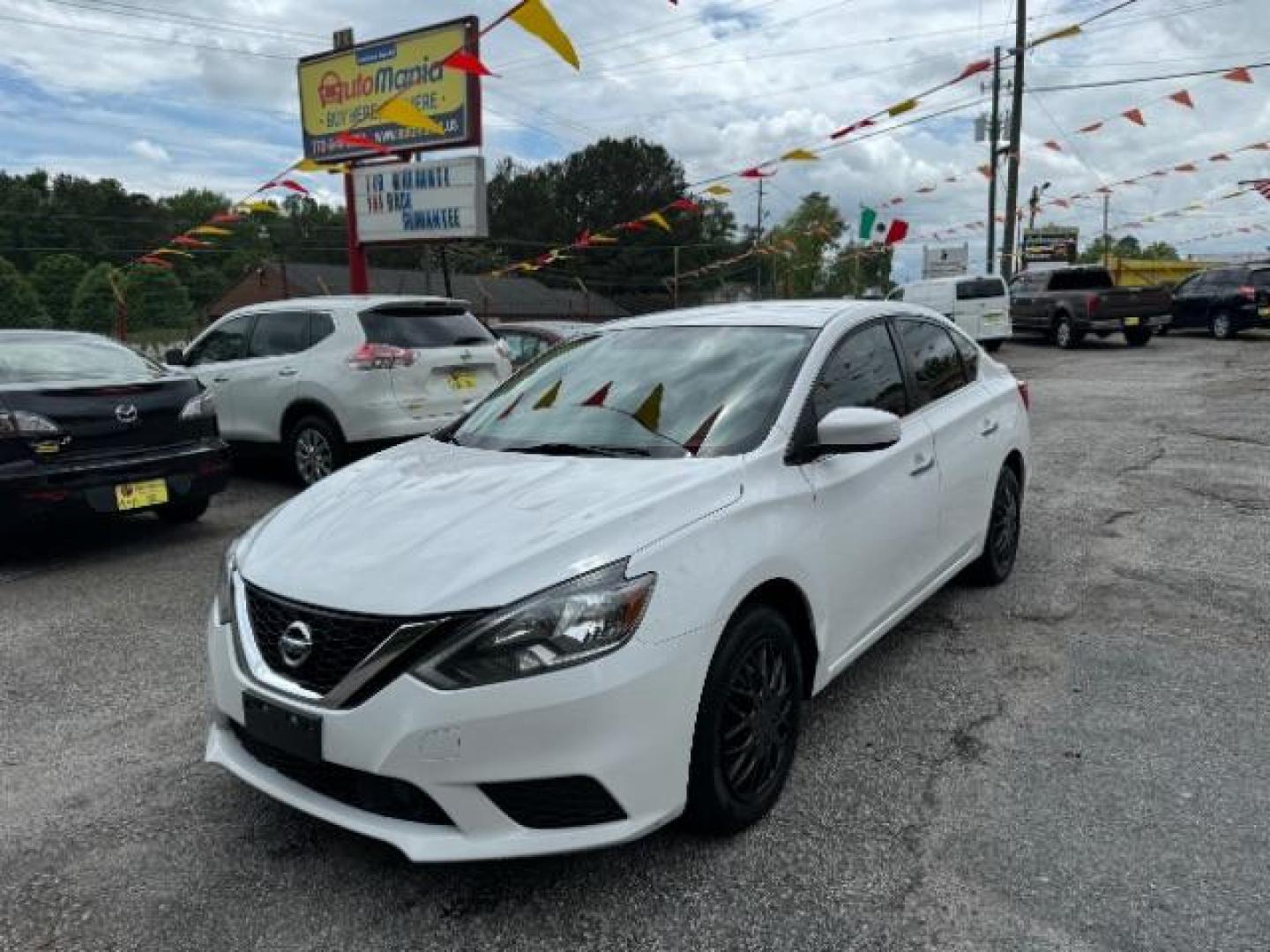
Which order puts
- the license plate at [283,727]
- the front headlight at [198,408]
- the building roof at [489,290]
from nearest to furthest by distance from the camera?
the license plate at [283,727] → the front headlight at [198,408] → the building roof at [489,290]

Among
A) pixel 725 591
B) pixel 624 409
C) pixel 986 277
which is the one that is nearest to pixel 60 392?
pixel 624 409

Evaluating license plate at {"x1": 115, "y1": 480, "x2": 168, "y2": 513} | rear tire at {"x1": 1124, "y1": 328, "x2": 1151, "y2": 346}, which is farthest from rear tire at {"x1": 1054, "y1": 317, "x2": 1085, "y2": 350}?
license plate at {"x1": 115, "y1": 480, "x2": 168, "y2": 513}

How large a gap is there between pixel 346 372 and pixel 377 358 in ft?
0.90

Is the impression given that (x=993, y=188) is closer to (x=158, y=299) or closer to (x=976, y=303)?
(x=976, y=303)

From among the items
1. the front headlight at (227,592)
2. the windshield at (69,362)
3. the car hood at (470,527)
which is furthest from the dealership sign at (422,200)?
the front headlight at (227,592)

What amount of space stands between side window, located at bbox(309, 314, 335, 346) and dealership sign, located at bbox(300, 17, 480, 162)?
6.29 m

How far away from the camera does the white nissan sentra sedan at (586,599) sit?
230 cm

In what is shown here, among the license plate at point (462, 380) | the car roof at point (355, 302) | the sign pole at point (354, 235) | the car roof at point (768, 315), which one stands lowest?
the license plate at point (462, 380)

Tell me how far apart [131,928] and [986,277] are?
71.2 ft

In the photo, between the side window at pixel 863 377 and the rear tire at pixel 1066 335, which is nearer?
the side window at pixel 863 377

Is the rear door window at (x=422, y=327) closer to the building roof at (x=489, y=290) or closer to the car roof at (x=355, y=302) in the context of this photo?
the car roof at (x=355, y=302)

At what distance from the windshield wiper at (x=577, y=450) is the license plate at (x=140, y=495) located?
11.5 ft

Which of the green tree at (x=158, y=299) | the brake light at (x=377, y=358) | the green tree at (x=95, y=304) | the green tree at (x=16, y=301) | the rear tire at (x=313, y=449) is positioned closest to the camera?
the brake light at (x=377, y=358)

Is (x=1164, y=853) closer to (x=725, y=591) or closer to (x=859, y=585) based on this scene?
(x=859, y=585)
